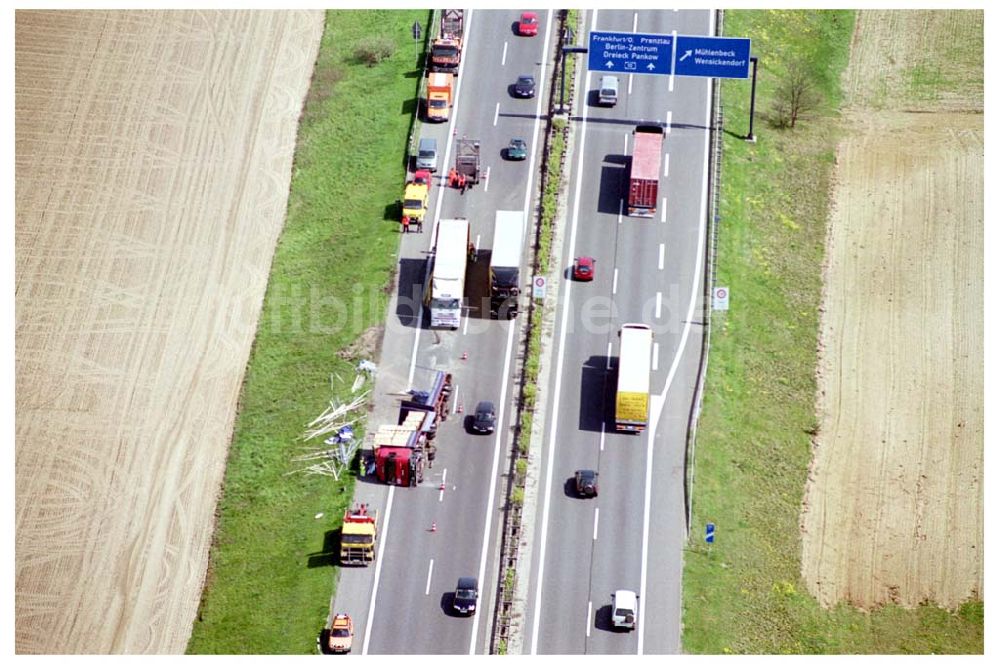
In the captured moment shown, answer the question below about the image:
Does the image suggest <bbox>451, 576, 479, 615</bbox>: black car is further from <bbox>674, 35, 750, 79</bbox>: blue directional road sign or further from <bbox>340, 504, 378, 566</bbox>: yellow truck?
<bbox>674, 35, 750, 79</bbox>: blue directional road sign

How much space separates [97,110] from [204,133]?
8574 mm

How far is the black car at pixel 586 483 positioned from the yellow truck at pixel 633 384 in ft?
14.0

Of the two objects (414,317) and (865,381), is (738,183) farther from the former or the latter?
(414,317)

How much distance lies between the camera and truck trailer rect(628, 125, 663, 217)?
112m

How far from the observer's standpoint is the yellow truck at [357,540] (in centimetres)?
9412

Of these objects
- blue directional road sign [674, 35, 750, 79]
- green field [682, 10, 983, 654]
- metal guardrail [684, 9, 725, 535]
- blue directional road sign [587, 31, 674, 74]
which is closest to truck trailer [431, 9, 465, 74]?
blue directional road sign [587, 31, 674, 74]

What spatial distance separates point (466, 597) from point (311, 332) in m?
24.2

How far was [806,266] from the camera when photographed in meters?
115

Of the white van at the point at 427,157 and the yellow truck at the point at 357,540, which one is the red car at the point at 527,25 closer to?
the white van at the point at 427,157

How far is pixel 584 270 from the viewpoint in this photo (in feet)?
360

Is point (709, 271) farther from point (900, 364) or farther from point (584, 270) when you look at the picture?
point (900, 364)

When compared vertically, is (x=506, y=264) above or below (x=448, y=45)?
below

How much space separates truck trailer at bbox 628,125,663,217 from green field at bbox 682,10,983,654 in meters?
5.26

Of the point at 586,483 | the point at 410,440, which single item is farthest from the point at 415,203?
the point at 586,483
